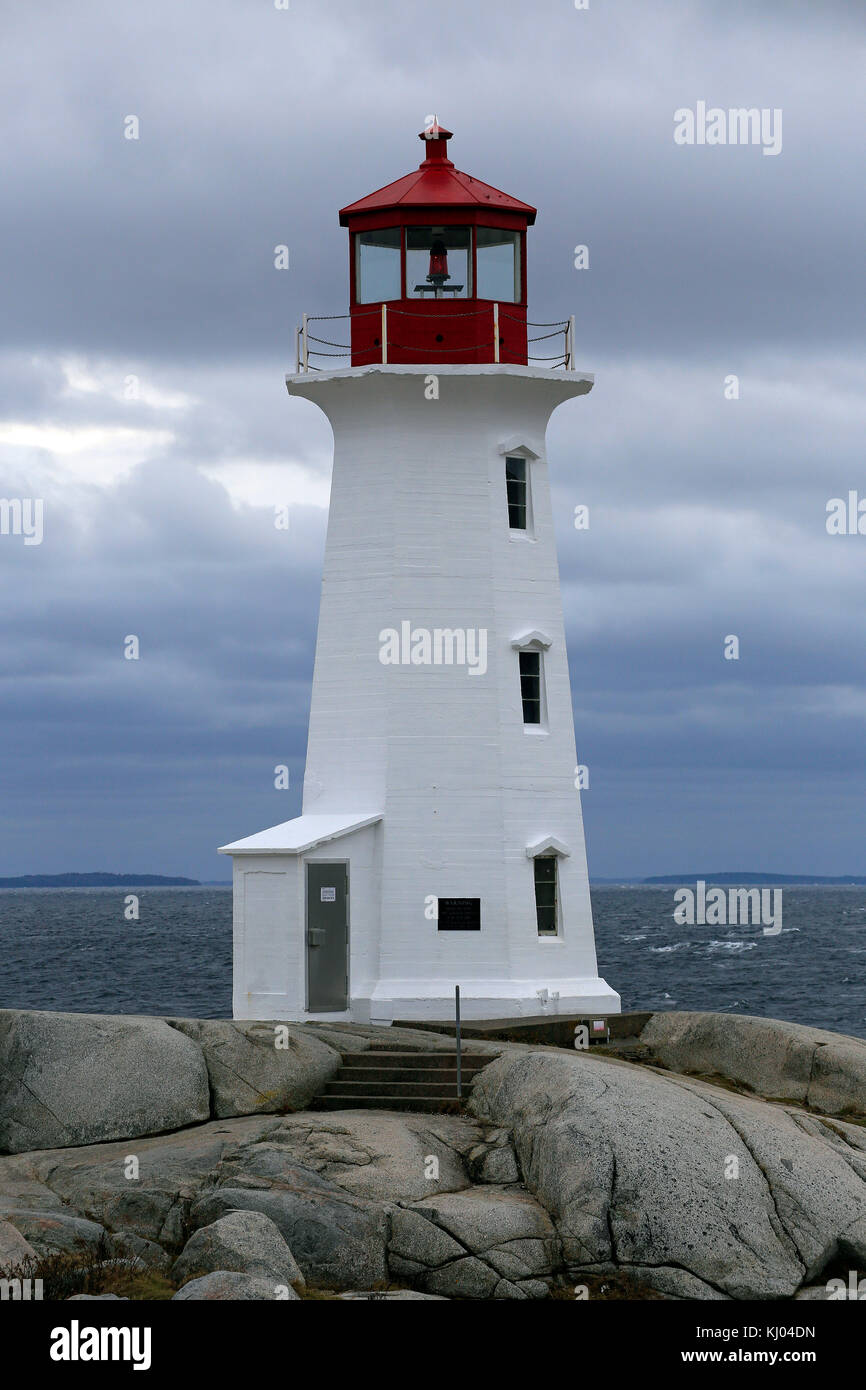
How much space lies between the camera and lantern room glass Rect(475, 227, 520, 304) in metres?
24.0

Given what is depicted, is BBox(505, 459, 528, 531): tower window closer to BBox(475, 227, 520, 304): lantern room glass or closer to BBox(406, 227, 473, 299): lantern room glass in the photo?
BBox(475, 227, 520, 304): lantern room glass

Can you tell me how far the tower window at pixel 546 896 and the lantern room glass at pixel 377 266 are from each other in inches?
309

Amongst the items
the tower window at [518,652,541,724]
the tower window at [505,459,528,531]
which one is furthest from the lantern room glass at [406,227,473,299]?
the tower window at [518,652,541,724]

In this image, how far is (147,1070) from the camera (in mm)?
18234

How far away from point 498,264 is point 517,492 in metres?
3.07

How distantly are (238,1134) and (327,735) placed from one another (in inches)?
311

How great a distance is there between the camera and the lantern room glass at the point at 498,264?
24.0 m

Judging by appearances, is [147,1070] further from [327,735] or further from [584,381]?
[584,381]

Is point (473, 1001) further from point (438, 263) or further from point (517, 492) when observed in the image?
point (438, 263)

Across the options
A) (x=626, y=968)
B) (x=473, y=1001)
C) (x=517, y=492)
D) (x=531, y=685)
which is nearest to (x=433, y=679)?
(x=531, y=685)

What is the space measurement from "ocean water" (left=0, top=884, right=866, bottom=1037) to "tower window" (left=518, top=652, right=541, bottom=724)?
22.2m

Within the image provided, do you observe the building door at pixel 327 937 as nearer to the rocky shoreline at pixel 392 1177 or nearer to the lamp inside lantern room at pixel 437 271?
the rocky shoreline at pixel 392 1177
